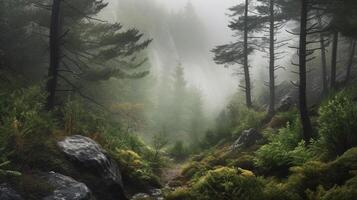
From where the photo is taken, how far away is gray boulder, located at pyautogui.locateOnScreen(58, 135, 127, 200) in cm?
1216

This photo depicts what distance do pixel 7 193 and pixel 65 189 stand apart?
1.56m

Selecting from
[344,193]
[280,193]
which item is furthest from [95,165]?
[344,193]

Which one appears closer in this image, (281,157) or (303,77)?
(281,157)

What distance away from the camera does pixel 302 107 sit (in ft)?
51.8

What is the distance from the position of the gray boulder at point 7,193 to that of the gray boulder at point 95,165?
2920mm

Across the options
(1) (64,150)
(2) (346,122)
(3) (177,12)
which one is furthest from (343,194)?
(3) (177,12)

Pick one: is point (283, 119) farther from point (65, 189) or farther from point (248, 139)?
point (65, 189)

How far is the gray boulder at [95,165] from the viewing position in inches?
479

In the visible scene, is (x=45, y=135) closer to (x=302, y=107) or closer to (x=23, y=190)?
(x=23, y=190)

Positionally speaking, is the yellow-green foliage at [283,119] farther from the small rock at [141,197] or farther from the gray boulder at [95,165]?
the gray boulder at [95,165]

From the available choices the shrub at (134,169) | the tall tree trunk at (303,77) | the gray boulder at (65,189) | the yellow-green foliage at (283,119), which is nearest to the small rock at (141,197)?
the shrub at (134,169)

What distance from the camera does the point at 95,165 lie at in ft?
40.9

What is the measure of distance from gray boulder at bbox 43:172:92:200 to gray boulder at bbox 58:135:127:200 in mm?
1245

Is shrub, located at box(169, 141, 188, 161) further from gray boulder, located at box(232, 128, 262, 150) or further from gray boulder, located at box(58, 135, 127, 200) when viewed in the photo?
gray boulder, located at box(58, 135, 127, 200)
